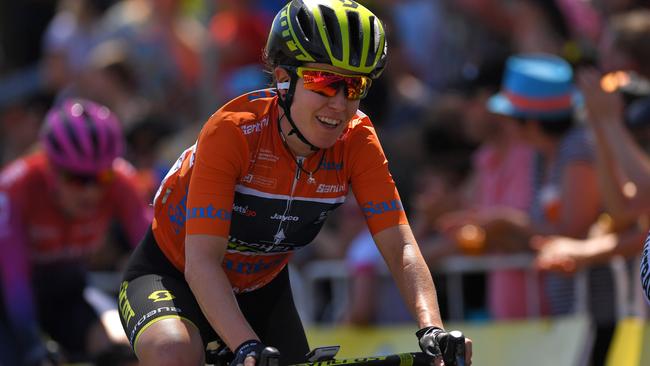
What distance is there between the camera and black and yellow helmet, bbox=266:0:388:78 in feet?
17.7

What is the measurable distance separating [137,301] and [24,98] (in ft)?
30.2

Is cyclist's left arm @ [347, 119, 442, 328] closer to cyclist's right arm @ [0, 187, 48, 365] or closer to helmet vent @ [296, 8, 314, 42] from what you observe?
helmet vent @ [296, 8, 314, 42]

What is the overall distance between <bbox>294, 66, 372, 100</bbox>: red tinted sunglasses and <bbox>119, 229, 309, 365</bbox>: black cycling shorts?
1.13 metres

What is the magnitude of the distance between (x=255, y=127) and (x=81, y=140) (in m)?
3.26

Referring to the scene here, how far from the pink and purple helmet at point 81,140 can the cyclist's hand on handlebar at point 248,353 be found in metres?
3.89

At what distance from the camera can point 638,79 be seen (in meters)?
8.06

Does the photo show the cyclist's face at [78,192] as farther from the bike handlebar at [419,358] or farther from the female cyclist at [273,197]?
the bike handlebar at [419,358]

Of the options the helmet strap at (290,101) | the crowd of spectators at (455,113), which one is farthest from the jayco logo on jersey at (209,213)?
the crowd of spectators at (455,113)

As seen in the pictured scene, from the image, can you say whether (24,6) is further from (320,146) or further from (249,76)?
(320,146)

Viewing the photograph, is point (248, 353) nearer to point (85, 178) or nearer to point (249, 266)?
point (249, 266)

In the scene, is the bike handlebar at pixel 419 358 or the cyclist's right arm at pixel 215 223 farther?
the cyclist's right arm at pixel 215 223

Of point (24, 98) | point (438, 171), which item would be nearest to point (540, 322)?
point (438, 171)

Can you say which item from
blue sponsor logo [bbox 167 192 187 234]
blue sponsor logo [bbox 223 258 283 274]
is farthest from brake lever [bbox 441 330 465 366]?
blue sponsor logo [bbox 167 192 187 234]

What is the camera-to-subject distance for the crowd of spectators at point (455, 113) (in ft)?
25.4
